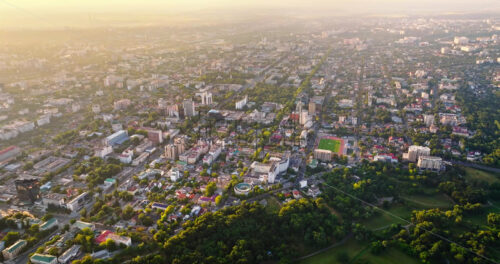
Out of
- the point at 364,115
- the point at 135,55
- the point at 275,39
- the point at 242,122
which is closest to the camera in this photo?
the point at 242,122

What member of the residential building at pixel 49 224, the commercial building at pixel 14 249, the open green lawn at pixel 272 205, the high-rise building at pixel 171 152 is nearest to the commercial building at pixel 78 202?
the residential building at pixel 49 224

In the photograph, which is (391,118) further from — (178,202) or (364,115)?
(178,202)

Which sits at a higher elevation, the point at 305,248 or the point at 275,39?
the point at 275,39

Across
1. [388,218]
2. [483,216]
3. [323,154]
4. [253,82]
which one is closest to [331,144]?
[323,154]

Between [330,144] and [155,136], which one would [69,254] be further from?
[330,144]

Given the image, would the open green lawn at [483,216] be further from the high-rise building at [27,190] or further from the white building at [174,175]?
the high-rise building at [27,190]

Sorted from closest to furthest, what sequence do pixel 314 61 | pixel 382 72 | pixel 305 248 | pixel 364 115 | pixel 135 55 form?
pixel 305 248, pixel 364 115, pixel 382 72, pixel 314 61, pixel 135 55

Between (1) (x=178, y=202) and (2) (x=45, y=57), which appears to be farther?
(2) (x=45, y=57)

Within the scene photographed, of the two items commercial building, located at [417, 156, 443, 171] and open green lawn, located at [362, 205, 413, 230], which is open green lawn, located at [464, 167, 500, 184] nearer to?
commercial building, located at [417, 156, 443, 171]

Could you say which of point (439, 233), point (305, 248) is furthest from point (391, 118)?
point (305, 248)
